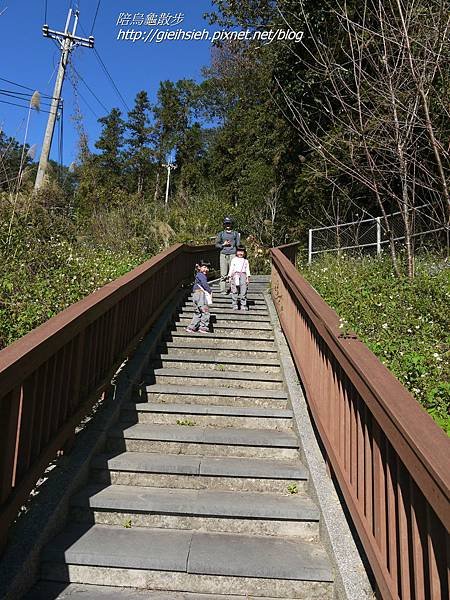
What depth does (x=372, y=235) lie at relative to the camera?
435 inches

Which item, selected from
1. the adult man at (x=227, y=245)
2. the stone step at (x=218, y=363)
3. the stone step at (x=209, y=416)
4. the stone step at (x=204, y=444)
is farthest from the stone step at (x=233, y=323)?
the stone step at (x=204, y=444)

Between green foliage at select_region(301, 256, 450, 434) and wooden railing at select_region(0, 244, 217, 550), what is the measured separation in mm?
1870

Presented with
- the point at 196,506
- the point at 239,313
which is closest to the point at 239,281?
the point at 239,313

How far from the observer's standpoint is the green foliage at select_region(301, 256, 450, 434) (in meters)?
3.43

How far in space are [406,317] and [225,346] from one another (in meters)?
2.15

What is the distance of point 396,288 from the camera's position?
6055 mm

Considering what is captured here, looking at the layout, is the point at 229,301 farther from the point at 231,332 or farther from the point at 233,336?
the point at 233,336

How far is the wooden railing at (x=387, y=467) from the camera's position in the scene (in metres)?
1.54

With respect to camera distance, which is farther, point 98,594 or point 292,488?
point 292,488

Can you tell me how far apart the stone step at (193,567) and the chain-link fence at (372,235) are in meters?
6.42

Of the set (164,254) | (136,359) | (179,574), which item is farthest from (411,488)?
(164,254)

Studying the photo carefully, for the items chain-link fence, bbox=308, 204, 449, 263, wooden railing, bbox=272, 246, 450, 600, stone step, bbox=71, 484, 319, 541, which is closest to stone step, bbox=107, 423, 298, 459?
wooden railing, bbox=272, 246, 450, 600

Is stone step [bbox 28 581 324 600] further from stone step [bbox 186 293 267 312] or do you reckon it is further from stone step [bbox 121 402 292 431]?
stone step [bbox 186 293 267 312]

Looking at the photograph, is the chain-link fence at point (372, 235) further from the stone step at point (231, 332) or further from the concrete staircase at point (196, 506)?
the concrete staircase at point (196, 506)
